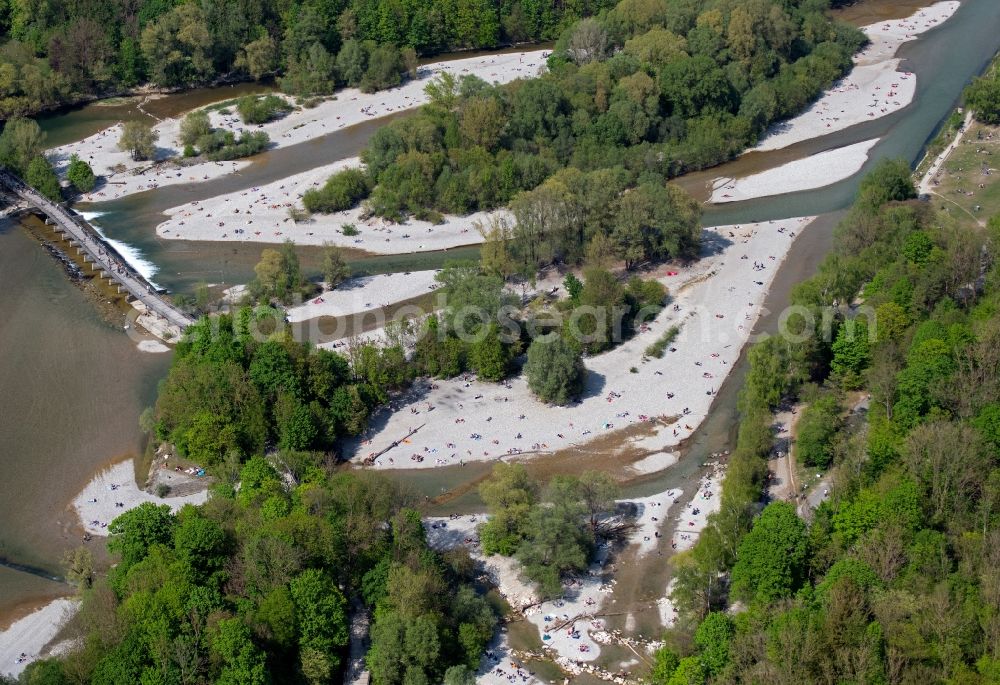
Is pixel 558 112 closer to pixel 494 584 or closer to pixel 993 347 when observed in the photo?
pixel 993 347

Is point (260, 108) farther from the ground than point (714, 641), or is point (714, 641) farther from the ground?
point (260, 108)

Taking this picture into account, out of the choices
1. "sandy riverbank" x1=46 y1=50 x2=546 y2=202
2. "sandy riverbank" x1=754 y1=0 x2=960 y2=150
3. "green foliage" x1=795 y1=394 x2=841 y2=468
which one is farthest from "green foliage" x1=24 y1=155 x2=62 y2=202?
"green foliage" x1=795 y1=394 x2=841 y2=468

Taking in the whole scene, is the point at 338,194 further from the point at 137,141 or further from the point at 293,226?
the point at 137,141

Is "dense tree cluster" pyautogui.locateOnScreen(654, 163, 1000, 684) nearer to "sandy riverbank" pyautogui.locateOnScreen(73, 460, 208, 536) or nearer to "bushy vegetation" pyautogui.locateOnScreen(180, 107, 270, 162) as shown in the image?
"sandy riverbank" pyautogui.locateOnScreen(73, 460, 208, 536)

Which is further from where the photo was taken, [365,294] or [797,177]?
[797,177]

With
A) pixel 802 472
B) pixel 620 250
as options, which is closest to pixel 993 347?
pixel 802 472

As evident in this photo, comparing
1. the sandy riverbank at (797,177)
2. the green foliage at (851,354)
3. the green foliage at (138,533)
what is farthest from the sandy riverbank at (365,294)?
the green foliage at (851,354)

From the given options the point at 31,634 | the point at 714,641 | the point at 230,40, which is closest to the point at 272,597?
the point at 31,634
